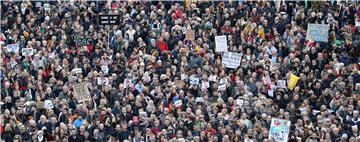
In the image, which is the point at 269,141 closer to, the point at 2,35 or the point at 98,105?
the point at 98,105

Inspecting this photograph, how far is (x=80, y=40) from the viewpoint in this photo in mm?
54156

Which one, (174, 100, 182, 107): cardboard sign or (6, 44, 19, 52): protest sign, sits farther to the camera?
(6, 44, 19, 52): protest sign

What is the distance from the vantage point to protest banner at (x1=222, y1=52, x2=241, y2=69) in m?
52.0

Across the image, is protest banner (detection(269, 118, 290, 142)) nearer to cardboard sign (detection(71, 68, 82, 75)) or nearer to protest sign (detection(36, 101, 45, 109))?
Result: protest sign (detection(36, 101, 45, 109))

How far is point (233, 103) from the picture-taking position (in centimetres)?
4912

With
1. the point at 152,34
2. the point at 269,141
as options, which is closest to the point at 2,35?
the point at 152,34

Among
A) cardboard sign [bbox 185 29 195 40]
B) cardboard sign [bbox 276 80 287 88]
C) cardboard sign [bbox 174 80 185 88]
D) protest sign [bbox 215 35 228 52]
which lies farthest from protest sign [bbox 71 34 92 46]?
cardboard sign [bbox 276 80 287 88]

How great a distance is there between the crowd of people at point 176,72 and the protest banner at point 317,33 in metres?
0.19

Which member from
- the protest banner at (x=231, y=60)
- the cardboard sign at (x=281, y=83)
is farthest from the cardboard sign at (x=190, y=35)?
the cardboard sign at (x=281, y=83)

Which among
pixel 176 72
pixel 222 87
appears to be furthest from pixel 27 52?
Answer: pixel 222 87

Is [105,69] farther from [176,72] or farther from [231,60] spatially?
[231,60]

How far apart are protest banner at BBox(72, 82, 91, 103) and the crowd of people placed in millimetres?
41

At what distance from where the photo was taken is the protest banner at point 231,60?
52031 mm

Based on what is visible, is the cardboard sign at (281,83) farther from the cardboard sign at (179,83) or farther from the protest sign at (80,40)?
the protest sign at (80,40)
